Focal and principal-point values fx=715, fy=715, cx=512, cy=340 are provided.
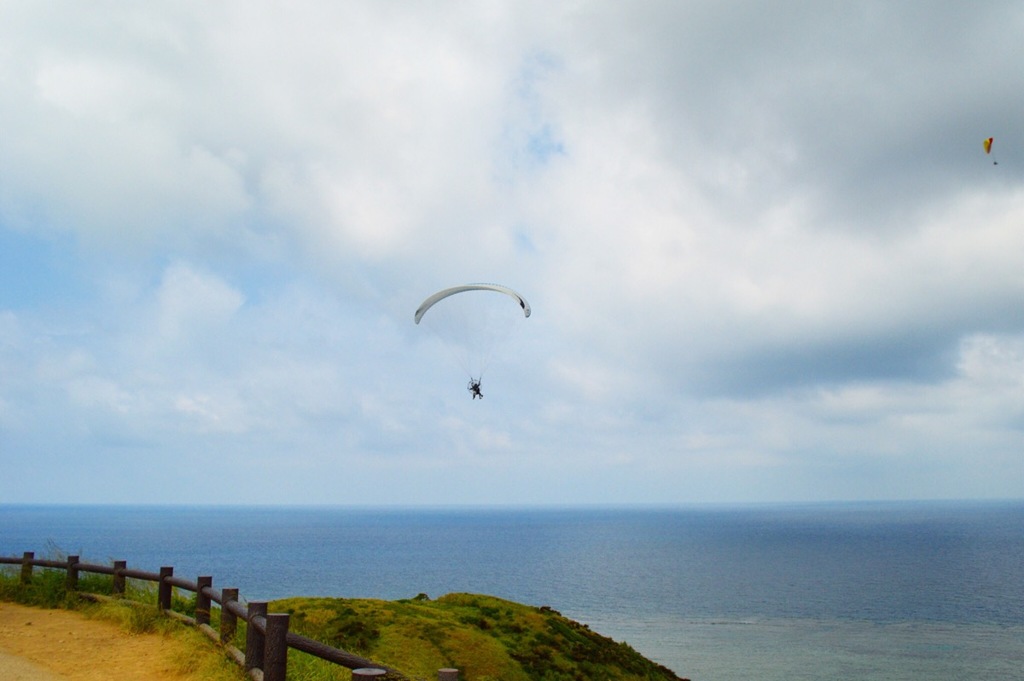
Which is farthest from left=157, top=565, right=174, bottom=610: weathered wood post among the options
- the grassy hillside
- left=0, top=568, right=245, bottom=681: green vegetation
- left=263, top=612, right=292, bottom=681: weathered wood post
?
left=263, top=612, right=292, bottom=681: weathered wood post

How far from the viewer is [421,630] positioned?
22.1 metres

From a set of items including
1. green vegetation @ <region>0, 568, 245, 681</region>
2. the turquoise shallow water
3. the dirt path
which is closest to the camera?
green vegetation @ <region>0, 568, 245, 681</region>

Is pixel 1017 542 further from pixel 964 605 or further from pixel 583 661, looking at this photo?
pixel 583 661

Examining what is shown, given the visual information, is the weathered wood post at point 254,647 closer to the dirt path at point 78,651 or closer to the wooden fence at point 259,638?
the wooden fence at point 259,638

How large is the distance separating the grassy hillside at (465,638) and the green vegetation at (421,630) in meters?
0.03

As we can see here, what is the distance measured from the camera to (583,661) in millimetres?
25547

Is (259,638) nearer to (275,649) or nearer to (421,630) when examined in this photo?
(275,649)

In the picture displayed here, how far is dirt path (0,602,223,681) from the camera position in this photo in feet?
43.3

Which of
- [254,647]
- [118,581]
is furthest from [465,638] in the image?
[254,647]

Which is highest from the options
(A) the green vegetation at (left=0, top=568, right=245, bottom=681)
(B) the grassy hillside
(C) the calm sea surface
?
(A) the green vegetation at (left=0, top=568, right=245, bottom=681)

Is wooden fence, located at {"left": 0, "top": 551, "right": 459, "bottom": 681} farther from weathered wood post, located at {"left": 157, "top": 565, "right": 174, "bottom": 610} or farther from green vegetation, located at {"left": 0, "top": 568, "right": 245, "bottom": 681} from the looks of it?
green vegetation, located at {"left": 0, "top": 568, "right": 245, "bottom": 681}

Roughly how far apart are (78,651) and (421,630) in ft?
32.5

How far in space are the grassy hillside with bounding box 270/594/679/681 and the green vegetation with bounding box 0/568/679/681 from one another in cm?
3

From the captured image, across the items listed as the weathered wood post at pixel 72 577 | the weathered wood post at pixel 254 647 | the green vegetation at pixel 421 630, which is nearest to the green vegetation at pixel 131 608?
the green vegetation at pixel 421 630
